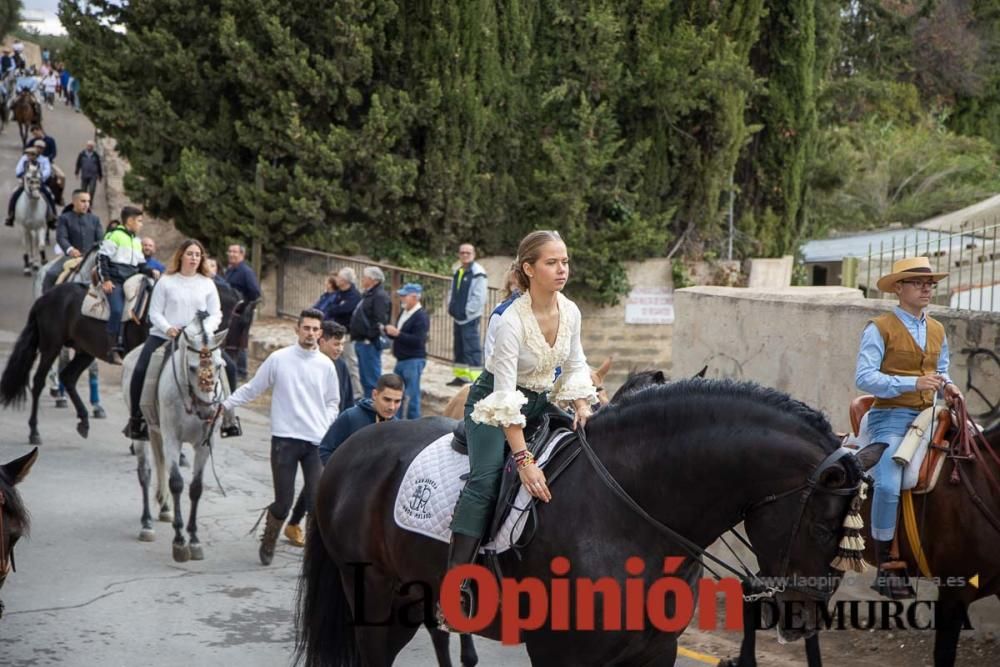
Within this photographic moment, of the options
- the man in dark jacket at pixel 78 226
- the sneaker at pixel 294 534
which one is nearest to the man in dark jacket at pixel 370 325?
the sneaker at pixel 294 534

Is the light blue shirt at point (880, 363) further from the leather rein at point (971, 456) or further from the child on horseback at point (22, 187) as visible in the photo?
the child on horseback at point (22, 187)

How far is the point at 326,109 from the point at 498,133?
3264 millimetres

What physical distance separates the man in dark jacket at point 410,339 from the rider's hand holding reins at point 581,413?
972 cm

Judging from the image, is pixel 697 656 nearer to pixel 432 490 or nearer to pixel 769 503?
pixel 432 490

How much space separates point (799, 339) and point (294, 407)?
436 cm

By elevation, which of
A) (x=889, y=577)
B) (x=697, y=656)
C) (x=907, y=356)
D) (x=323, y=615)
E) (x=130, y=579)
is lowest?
(x=697, y=656)

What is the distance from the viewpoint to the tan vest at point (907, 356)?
8.05 meters

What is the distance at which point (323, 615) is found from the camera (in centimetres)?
772

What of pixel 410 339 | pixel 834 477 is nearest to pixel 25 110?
pixel 410 339

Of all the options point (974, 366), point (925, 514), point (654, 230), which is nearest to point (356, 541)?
point (925, 514)

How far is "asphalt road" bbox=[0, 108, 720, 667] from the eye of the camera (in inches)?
362

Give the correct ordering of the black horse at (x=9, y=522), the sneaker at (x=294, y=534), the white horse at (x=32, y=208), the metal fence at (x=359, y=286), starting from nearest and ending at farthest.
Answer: the black horse at (x=9, y=522)
the sneaker at (x=294, y=534)
the metal fence at (x=359, y=286)
the white horse at (x=32, y=208)

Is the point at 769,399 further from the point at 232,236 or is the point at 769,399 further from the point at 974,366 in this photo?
the point at 232,236

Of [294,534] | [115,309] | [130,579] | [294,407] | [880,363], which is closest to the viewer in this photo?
[880,363]
